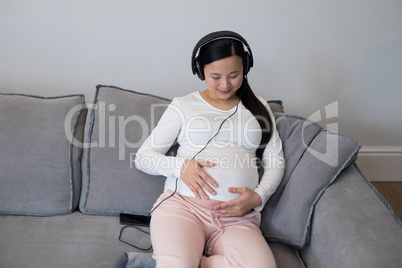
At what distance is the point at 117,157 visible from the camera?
157cm

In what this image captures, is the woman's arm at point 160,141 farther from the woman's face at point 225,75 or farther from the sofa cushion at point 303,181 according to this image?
the sofa cushion at point 303,181

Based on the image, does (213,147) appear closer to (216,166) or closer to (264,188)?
(216,166)

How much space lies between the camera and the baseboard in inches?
93.5

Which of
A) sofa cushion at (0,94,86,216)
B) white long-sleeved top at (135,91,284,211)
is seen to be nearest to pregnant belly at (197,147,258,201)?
white long-sleeved top at (135,91,284,211)

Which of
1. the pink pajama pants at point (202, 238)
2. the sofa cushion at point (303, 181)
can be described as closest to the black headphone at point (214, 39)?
the sofa cushion at point (303, 181)

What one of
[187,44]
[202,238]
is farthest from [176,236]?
[187,44]

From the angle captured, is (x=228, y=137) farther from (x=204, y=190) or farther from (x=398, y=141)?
(x=398, y=141)

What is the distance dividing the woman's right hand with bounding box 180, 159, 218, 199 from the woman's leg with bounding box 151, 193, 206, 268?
3.1 inches

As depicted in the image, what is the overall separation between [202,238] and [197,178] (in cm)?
21

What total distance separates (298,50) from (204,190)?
1068 millimetres

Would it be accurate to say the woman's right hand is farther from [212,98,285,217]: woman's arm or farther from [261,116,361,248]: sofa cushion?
[261,116,361,248]: sofa cushion

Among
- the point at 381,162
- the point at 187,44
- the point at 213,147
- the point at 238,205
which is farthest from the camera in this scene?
the point at 381,162

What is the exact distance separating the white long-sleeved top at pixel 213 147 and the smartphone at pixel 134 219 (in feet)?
0.58

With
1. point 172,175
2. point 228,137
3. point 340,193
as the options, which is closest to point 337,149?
point 340,193
